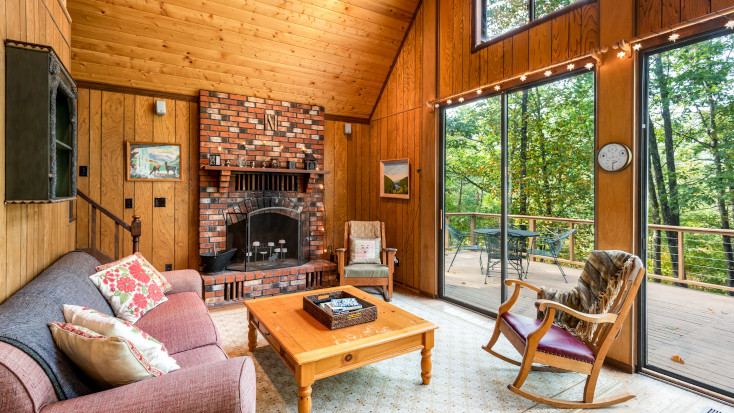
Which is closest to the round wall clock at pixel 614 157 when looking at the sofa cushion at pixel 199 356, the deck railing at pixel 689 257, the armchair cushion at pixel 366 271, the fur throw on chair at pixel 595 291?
the deck railing at pixel 689 257

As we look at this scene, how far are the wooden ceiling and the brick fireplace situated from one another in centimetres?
27

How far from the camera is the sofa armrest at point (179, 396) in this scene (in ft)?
4.03

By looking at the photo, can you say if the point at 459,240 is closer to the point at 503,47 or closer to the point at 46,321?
the point at 503,47

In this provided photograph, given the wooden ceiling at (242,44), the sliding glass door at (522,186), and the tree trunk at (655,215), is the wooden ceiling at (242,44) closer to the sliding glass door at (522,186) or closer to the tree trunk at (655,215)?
the sliding glass door at (522,186)

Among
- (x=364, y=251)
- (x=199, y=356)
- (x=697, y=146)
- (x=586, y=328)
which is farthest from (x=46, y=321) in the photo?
(x=697, y=146)

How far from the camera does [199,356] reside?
1.95 m

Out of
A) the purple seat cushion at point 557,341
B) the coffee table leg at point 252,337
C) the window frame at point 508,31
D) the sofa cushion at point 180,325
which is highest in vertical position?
the window frame at point 508,31

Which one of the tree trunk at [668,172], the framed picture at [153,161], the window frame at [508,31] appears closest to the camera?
the tree trunk at [668,172]

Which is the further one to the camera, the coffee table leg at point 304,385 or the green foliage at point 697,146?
the green foliage at point 697,146

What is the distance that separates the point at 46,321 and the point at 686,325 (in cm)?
438

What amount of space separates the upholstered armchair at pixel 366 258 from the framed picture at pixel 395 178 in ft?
1.73

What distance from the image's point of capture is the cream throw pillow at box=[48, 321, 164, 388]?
137 cm

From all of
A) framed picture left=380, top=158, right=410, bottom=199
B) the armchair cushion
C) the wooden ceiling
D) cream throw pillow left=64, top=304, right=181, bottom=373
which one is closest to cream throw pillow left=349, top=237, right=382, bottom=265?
the armchair cushion

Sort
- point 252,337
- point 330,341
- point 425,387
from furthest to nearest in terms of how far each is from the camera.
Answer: point 252,337 → point 425,387 → point 330,341
